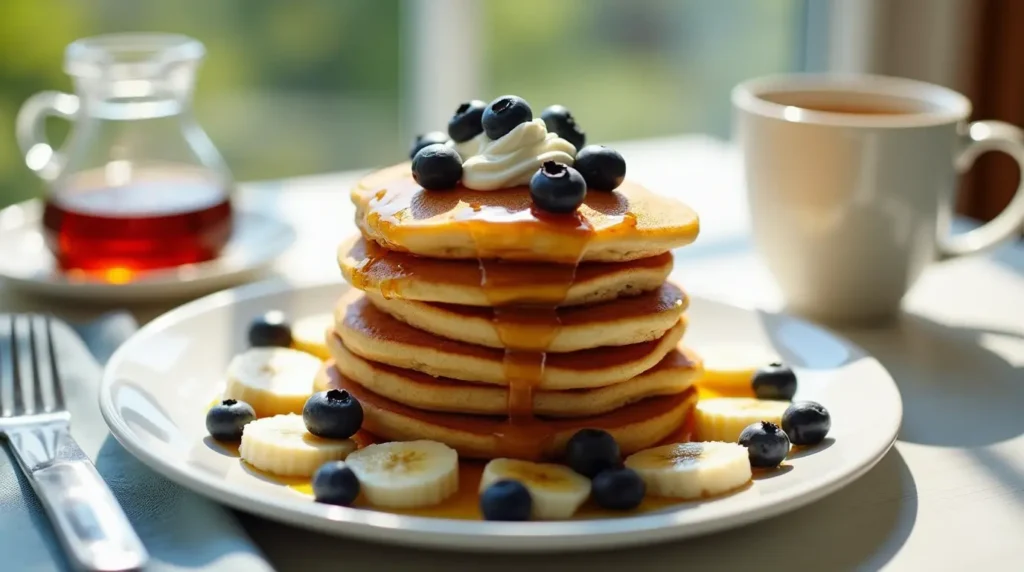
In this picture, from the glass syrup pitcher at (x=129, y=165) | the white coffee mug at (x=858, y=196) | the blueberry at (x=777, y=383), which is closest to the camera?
the blueberry at (x=777, y=383)

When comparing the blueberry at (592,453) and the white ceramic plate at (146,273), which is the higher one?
the blueberry at (592,453)

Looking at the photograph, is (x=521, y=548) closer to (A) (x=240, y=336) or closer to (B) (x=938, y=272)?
(A) (x=240, y=336)

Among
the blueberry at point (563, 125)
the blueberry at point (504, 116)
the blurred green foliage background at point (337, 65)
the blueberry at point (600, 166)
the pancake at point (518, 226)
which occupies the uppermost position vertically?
the blueberry at point (504, 116)

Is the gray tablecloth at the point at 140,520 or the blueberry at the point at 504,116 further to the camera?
the blueberry at the point at 504,116

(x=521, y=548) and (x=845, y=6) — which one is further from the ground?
(x=845, y=6)

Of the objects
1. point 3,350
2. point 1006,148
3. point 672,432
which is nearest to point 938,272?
point 1006,148

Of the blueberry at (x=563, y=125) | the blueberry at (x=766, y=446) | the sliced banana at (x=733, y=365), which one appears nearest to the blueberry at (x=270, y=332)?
the blueberry at (x=563, y=125)

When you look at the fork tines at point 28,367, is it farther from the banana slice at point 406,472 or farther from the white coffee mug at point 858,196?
the white coffee mug at point 858,196

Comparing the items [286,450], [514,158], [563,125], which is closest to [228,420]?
[286,450]
